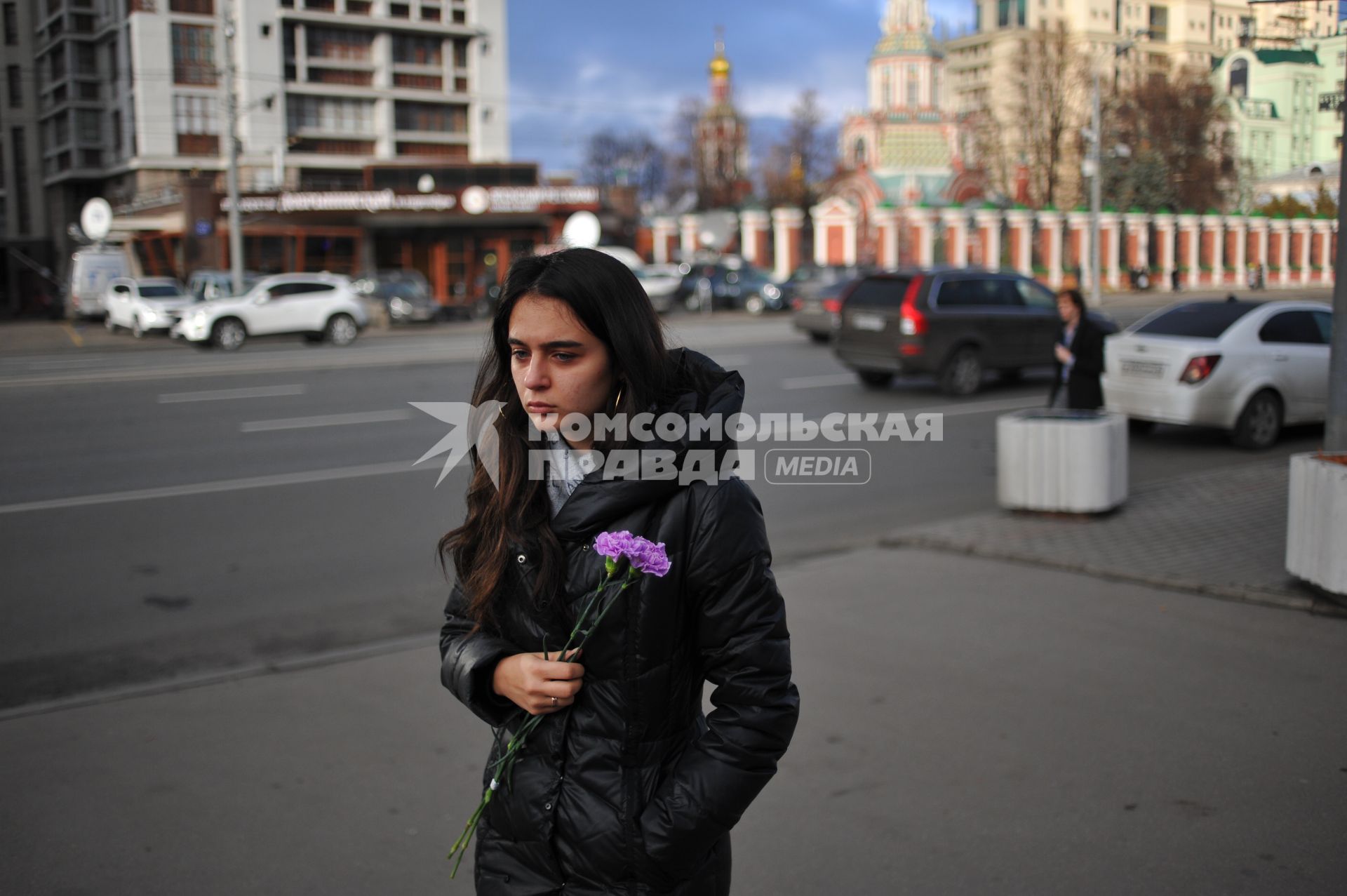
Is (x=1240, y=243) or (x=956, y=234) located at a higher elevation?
(x=956, y=234)

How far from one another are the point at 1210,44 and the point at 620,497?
854 centimetres

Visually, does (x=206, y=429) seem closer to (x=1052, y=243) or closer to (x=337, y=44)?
(x=1052, y=243)

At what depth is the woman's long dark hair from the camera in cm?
201

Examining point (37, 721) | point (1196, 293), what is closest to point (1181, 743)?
point (37, 721)

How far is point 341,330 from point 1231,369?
2089 centimetres

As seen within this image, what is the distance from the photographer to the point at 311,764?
4.14 m

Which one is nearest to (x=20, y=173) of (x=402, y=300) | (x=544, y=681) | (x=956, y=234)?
(x=544, y=681)

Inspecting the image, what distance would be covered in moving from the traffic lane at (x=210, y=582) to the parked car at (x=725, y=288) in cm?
3181

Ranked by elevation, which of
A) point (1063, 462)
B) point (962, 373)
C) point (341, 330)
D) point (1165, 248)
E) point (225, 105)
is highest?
point (225, 105)

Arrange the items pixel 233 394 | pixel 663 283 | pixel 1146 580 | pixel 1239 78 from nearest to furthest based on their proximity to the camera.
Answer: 1. pixel 1146 580
2. pixel 1239 78
3. pixel 233 394
4. pixel 663 283

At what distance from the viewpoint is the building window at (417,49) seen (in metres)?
69.7

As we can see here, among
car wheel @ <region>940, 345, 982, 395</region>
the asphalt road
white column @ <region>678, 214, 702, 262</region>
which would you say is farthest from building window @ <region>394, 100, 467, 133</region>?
car wheel @ <region>940, 345, 982, 395</region>

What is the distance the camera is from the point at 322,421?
13797mm

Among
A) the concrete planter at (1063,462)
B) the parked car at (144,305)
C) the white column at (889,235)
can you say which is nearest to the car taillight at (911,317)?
the concrete planter at (1063,462)
